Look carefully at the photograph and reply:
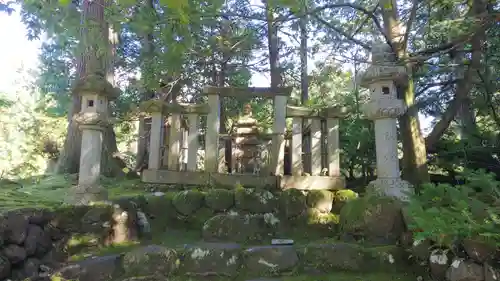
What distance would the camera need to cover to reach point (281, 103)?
24.0 feet

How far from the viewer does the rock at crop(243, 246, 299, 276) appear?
4270 mm

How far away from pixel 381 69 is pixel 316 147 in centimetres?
206

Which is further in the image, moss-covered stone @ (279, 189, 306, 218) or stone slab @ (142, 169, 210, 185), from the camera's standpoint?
stone slab @ (142, 169, 210, 185)

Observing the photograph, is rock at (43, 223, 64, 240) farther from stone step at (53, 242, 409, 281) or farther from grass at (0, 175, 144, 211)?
grass at (0, 175, 144, 211)

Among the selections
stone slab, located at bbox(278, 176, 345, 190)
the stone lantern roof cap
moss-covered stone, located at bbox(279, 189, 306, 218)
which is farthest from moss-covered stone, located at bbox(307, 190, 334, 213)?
the stone lantern roof cap

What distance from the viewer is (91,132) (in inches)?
211

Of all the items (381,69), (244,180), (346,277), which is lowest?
(346,277)

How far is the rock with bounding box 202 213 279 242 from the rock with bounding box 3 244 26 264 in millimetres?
2202

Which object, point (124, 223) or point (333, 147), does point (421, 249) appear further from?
point (124, 223)

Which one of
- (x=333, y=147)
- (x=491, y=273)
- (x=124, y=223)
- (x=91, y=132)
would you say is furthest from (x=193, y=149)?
(x=491, y=273)

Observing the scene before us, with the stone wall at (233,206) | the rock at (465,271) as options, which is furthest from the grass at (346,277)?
the stone wall at (233,206)

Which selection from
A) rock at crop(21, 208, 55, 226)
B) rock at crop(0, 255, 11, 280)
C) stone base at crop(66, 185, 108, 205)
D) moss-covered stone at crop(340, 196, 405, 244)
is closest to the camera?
rock at crop(0, 255, 11, 280)

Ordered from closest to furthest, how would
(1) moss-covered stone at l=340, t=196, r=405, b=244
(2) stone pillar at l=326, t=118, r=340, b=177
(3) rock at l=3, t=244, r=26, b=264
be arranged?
(3) rock at l=3, t=244, r=26, b=264 < (1) moss-covered stone at l=340, t=196, r=405, b=244 < (2) stone pillar at l=326, t=118, r=340, b=177

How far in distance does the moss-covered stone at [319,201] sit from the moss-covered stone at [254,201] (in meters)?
0.58
